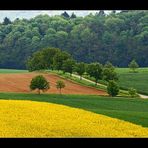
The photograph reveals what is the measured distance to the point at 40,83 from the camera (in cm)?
1366

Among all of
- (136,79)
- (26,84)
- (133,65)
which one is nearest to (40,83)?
(26,84)

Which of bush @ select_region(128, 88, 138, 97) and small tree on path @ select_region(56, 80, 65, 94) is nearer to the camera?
small tree on path @ select_region(56, 80, 65, 94)

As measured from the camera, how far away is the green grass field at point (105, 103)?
13156 mm

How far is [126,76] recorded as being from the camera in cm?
1512

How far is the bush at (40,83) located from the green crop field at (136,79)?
282 centimetres

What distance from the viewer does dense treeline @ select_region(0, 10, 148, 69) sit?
1381 centimetres

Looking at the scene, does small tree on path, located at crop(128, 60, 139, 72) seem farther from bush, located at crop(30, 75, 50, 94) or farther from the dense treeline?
bush, located at crop(30, 75, 50, 94)

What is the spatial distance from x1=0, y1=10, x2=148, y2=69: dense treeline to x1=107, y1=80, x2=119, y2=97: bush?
803 mm

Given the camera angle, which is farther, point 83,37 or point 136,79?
point 83,37

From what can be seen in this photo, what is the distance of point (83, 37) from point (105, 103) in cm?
294

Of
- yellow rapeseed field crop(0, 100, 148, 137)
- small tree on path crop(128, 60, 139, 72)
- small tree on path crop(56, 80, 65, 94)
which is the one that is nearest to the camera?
yellow rapeseed field crop(0, 100, 148, 137)

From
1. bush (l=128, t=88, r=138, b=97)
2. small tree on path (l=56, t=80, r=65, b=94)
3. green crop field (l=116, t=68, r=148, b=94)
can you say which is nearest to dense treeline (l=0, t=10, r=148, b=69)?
green crop field (l=116, t=68, r=148, b=94)

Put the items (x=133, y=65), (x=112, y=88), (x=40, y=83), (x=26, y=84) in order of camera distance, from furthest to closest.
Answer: (x=26, y=84), (x=112, y=88), (x=133, y=65), (x=40, y=83)

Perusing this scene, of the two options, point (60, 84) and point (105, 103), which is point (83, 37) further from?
point (105, 103)
